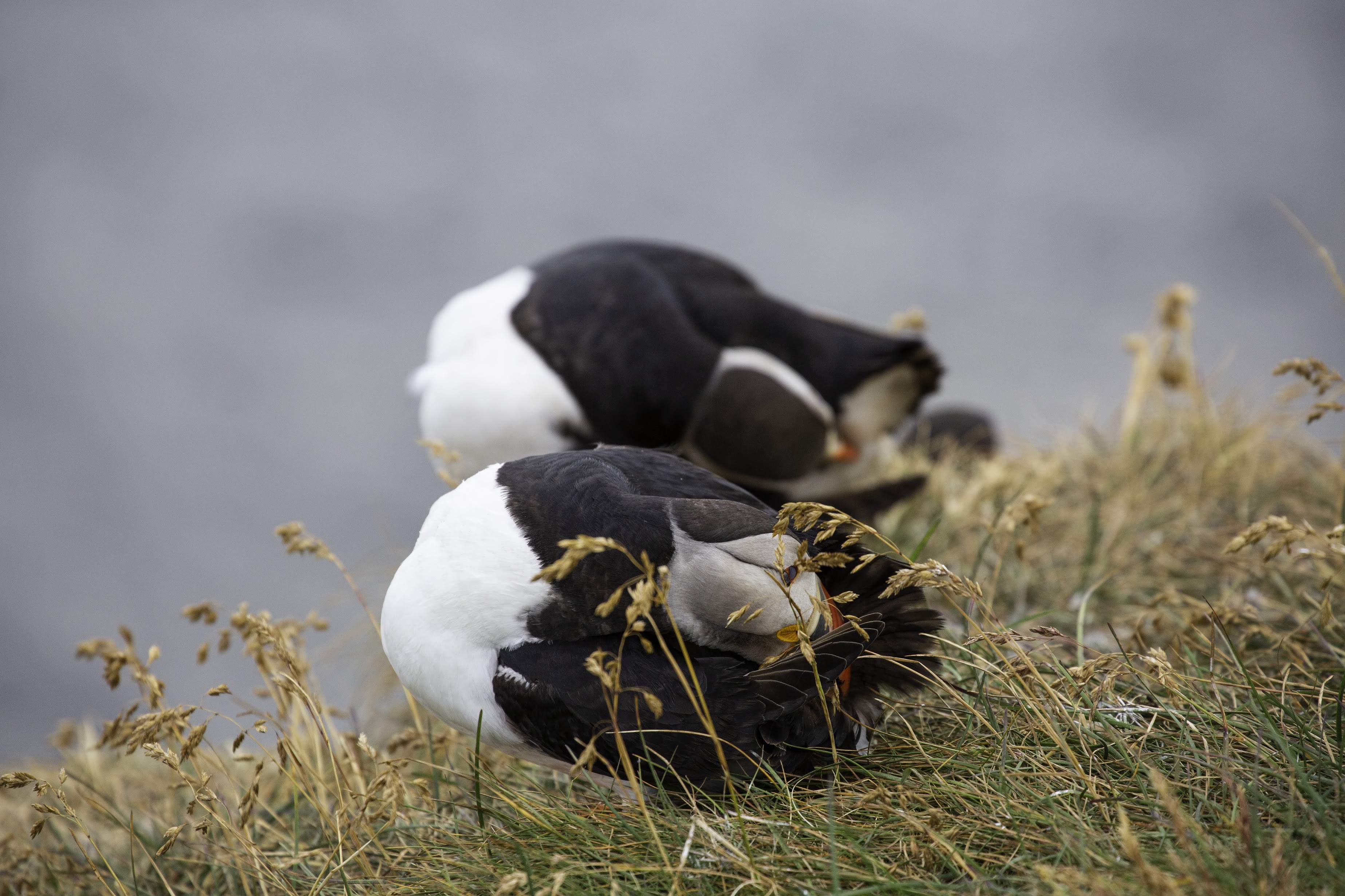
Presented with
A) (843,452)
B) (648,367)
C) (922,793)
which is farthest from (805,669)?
(843,452)

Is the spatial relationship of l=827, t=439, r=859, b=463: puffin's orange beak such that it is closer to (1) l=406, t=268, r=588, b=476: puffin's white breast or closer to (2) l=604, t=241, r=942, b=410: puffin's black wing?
(2) l=604, t=241, r=942, b=410: puffin's black wing

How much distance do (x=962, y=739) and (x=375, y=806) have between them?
1.27 meters

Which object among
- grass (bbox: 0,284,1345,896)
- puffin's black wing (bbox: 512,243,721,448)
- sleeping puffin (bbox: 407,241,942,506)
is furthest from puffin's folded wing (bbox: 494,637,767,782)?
puffin's black wing (bbox: 512,243,721,448)

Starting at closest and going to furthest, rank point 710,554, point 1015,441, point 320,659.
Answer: point 710,554
point 320,659
point 1015,441

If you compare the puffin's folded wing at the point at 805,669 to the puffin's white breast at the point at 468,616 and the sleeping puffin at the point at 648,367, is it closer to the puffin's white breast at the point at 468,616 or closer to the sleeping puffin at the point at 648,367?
the puffin's white breast at the point at 468,616

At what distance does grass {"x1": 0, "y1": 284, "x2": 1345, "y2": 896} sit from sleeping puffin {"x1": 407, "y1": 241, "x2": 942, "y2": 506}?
1.12 m

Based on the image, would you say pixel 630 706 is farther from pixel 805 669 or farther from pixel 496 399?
pixel 496 399

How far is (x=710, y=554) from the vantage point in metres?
1.95

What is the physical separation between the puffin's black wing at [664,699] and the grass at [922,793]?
109 mm

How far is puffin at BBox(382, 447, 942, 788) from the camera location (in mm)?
1921

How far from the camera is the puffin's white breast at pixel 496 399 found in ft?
12.7

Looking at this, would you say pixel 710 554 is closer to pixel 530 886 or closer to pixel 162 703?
pixel 530 886

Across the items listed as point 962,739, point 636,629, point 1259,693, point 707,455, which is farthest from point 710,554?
point 707,455

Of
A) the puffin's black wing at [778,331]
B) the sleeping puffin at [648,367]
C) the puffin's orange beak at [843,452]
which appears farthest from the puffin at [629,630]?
the puffin's orange beak at [843,452]
